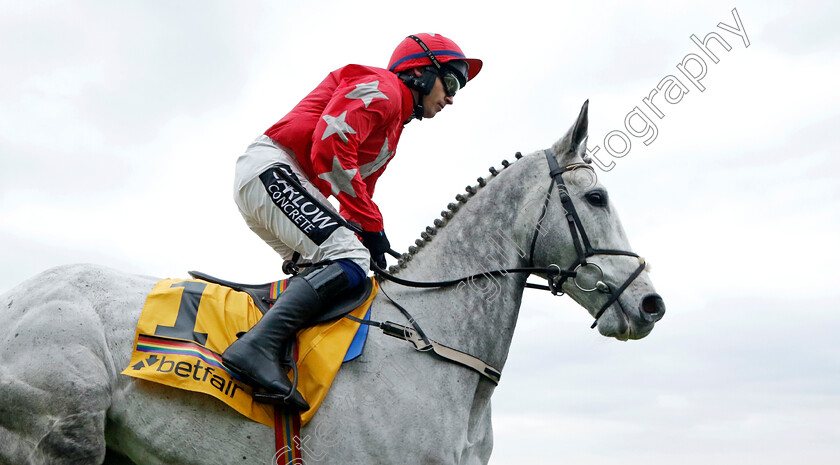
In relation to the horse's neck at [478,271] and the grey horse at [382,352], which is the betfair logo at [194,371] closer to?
the grey horse at [382,352]

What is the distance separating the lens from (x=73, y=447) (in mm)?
5266

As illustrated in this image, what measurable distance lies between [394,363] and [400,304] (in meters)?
0.57

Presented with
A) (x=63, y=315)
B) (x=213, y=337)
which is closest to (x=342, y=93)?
(x=213, y=337)

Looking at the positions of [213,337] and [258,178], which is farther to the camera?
[258,178]

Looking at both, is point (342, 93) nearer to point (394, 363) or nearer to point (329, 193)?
point (329, 193)

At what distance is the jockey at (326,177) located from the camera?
17.9ft

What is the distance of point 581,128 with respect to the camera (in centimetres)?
657

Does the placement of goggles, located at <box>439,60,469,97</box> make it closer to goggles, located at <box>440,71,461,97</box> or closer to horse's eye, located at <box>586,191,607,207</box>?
goggles, located at <box>440,71,461,97</box>

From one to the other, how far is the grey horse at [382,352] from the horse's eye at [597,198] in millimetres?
12

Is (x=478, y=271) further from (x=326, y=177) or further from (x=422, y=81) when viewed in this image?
(x=422, y=81)

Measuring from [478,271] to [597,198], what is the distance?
116 centimetres

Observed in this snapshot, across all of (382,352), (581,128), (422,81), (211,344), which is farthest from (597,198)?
(211,344)

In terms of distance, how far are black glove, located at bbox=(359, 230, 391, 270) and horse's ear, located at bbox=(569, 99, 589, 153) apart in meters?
1.82

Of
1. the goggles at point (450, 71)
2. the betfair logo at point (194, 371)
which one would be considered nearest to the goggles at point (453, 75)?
the goggles at point (450, 71)
